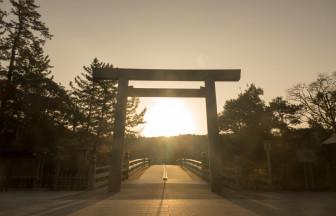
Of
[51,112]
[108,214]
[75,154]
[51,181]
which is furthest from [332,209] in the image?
[51,112]

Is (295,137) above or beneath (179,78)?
beneath

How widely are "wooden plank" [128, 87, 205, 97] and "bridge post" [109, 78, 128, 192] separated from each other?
0.47 meters

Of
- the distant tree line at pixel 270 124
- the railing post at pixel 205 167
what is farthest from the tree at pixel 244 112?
the railing post at pixel 205 167

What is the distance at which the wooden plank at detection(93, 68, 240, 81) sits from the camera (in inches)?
408

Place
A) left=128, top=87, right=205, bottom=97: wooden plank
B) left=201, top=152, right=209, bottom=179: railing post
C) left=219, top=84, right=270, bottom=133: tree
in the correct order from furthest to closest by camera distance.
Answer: left=219, top=84, right=270, bottom=133: tree → left=201, top=152, right=209, bottom=179: railing post → left=128, top=87, right=205, bottom=97: wooden plank

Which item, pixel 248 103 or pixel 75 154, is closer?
pixel 75 154

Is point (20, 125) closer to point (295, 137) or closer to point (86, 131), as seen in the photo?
point (86, 131)

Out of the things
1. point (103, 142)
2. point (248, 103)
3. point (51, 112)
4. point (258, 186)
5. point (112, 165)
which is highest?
point (248, 103)

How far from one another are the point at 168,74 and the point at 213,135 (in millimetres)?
3249

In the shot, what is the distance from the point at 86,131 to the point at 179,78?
16.3 m

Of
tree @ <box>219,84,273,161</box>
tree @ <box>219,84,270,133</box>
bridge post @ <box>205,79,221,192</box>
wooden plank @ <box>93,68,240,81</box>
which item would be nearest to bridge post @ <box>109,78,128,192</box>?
wooden plank @ <box>93,68,240,81</box>

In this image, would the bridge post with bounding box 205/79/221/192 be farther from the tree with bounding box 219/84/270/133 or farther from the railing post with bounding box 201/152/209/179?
the tree with bounding box 219/84/270/133

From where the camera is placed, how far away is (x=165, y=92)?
1084cm

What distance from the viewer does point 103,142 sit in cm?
2459
